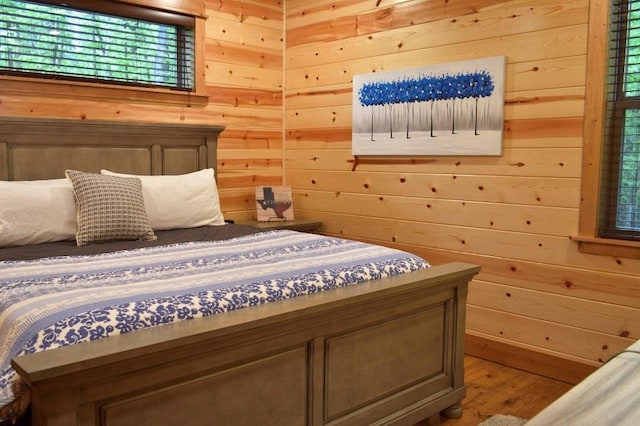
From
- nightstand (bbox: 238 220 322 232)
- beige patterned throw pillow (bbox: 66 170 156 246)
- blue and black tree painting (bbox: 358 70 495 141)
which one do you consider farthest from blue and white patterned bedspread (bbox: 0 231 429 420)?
blue and black tree painting (bbox: 358 70 495 141)

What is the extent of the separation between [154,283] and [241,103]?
2.51m

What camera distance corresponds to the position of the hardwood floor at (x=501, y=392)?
2862 mm

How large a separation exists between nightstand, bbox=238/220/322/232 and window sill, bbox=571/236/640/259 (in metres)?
1.79

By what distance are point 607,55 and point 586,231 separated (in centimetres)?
86

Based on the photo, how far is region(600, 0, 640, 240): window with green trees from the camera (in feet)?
9.70

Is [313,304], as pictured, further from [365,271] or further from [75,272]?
[75,272]

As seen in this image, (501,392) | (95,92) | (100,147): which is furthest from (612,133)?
(95,92)

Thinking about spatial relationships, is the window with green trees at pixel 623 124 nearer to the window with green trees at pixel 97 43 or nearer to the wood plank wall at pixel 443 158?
the wood plank wall at pixel 443 158

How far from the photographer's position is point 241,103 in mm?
4430

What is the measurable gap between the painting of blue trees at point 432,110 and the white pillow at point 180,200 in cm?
110

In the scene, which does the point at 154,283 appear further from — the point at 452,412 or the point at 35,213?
the point at 452,412

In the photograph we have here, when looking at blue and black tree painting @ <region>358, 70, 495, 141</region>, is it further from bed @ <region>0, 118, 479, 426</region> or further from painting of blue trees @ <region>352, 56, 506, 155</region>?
bed @ <region>0, 118, 479, 426</region>

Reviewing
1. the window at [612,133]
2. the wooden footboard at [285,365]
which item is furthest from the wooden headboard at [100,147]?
the window at [612,133]

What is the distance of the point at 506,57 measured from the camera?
3.38m
